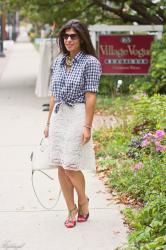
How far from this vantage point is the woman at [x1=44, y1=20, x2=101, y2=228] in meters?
4.79

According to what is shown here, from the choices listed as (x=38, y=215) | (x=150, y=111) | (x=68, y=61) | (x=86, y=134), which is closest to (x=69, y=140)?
(x=86, y=134)

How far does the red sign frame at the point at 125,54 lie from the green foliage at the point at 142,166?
4457 millimetres

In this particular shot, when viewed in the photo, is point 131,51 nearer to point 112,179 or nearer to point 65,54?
point 112,179

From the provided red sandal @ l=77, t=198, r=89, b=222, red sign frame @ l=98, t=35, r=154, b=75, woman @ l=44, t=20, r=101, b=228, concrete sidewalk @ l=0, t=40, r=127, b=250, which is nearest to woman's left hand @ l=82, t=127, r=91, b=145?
woman @ l=44, t=20, r=101, b=228

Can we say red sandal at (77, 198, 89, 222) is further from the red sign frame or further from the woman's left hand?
the red sign frame

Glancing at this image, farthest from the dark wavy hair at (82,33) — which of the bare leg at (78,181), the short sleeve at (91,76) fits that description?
the bare leg at (78,181)

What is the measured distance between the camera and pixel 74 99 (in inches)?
190

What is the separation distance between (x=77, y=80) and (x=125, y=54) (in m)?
8.33

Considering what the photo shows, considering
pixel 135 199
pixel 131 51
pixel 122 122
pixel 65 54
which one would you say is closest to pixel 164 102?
pixel 122 122

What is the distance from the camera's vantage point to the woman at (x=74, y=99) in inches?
189

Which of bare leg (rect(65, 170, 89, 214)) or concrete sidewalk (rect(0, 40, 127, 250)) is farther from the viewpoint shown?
bare leg (rect(65, 170, 89, 214))

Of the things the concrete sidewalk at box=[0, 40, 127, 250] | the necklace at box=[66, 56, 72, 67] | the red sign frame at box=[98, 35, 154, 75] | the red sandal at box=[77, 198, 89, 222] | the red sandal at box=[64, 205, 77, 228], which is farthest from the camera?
the red sign frame at box=[98, 35, 154, 75]

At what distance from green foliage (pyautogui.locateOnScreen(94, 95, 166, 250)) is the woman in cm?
66

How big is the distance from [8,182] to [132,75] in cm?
712
